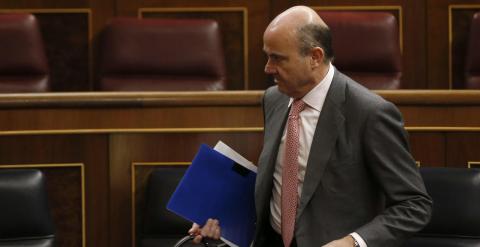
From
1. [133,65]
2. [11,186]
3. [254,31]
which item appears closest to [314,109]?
[11,186]

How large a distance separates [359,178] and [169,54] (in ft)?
2.44

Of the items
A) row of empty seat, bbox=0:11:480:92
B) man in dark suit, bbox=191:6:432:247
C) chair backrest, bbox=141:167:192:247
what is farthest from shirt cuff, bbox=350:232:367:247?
row of empty seat, bbox=0:11:480:92

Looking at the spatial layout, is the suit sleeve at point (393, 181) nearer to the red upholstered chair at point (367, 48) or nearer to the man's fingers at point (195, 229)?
the man's fingers at point (195, 229)

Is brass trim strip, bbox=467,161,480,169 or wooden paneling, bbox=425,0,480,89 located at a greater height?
wooden paneling, bbox=425,0,480,89

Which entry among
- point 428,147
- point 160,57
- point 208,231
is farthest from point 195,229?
point 160,57

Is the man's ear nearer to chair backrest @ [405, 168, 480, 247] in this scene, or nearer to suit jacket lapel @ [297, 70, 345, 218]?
suit jacket lapel @ [297, 70, 345, 218]

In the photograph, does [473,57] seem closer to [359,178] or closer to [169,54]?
[169,54]

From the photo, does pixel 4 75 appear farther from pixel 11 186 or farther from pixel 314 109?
pixel 314 109

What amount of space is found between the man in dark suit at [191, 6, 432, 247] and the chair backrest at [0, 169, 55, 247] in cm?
33

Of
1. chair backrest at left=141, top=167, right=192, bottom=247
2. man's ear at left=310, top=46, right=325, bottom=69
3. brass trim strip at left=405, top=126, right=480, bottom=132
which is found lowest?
chair backrest at left=141, top=167, right=192, bottom=247

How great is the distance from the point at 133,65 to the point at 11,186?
466 mm

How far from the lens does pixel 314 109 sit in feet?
2.24

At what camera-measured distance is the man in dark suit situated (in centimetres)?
64

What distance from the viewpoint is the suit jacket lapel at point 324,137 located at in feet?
2.16
